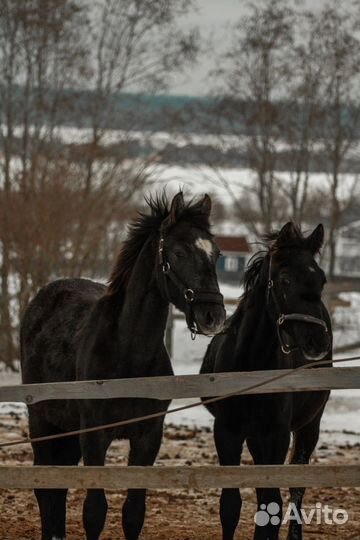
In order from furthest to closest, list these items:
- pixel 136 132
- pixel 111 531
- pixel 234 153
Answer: pixel 234 153, pixel 136 132, pixel 111 531

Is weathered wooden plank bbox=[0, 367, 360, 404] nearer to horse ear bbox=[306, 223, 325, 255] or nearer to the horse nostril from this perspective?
the horse nostril

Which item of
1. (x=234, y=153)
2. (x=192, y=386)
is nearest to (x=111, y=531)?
(x=192, y=386)

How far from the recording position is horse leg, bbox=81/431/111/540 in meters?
5.48

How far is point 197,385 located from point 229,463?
124cm

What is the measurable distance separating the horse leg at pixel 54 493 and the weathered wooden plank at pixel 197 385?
1352 mm

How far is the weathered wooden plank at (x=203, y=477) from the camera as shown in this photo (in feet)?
15.7

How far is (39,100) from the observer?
62.6ft

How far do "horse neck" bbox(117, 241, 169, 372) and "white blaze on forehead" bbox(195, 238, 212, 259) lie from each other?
16.8 inches

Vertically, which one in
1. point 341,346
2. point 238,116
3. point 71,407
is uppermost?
point 238,116

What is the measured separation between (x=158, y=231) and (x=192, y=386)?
1184 millimetres

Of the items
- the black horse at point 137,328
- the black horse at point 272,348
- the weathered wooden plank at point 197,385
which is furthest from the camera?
the black horse at point 272,348

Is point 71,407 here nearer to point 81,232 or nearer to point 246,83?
point 81,232

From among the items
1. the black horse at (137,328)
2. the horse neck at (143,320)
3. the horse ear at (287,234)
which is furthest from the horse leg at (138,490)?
the horse ear at (287,234)

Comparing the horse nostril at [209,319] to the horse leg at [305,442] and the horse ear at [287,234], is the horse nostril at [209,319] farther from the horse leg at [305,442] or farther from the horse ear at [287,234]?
the horse leg at [305,442]
